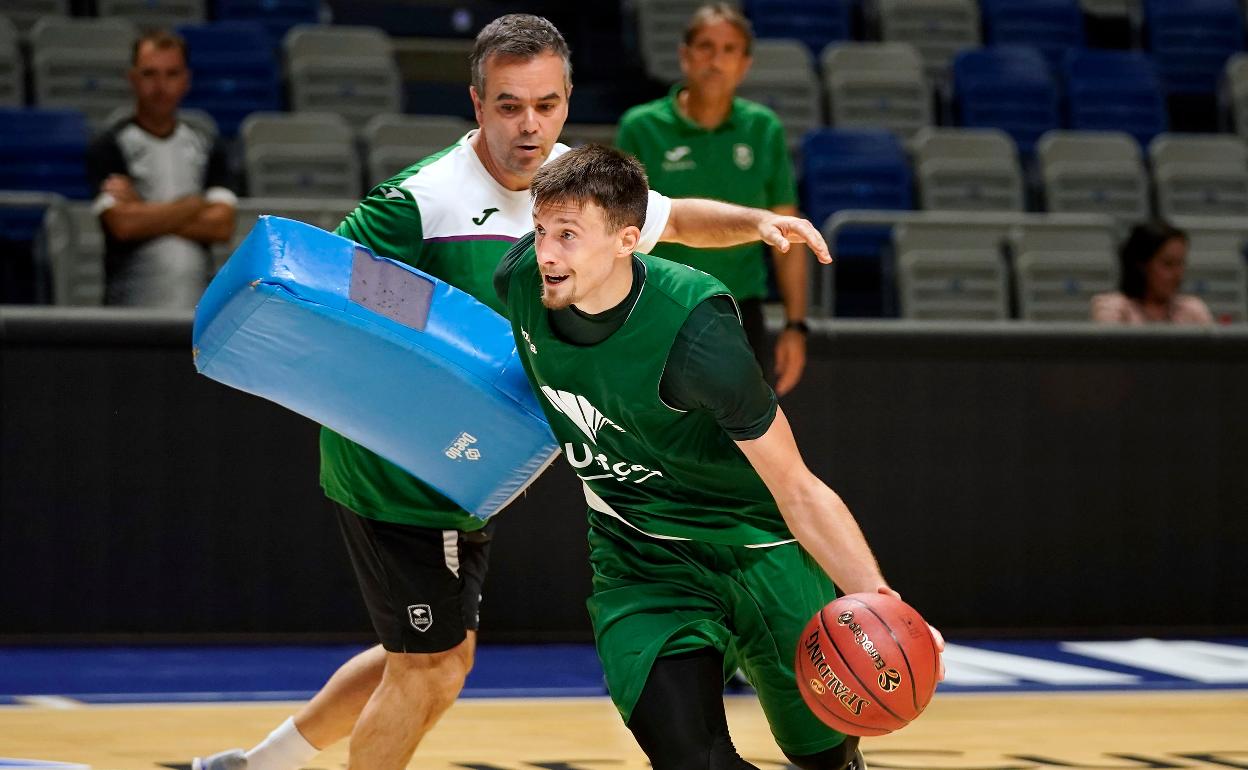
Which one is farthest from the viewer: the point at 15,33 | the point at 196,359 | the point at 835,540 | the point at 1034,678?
the point at 15,33

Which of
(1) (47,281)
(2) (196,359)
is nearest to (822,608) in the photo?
(2) (196,359)

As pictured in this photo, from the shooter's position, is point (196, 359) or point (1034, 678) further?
point (1034, 678)

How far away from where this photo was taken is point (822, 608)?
3.65 meters

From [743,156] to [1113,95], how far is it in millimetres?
5566

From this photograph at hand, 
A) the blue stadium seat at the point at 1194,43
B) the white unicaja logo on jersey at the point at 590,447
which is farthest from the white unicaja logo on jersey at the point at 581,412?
the blue stadium seat at the point at 1194,43

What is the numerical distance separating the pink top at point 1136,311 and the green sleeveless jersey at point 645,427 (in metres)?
4.84

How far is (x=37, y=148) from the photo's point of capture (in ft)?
29.3

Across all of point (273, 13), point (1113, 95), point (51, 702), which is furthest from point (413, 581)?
point (1113, 95)

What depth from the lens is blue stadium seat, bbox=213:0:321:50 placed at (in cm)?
1047

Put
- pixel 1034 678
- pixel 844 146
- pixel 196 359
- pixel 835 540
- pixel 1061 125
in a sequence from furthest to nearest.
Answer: pixel 1061 125, pixel 844 146, pixel 1034 678, pixel 196 359, pixel 835 540

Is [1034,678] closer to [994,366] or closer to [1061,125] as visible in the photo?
[994,366]

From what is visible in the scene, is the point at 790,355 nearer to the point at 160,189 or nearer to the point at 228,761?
the point at 160,189

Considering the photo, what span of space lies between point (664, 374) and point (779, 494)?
32 centimetres

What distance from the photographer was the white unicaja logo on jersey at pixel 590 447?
3635mm
